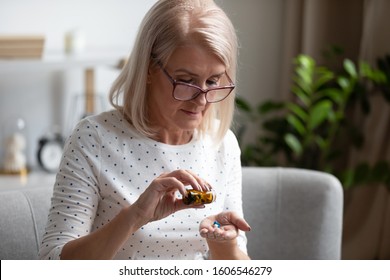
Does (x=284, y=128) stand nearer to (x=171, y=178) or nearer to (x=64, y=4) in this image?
(x=64, y=4)

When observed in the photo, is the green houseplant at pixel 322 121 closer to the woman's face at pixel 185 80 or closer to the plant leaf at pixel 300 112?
the plant leaf at pixel 300 112

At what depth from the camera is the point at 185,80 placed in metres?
0.91

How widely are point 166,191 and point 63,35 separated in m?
1.64

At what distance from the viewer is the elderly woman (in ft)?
2.84

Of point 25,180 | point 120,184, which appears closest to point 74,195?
Result: point 120,184

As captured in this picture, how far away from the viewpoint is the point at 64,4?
2.34 metres

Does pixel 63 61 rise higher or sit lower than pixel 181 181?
lower

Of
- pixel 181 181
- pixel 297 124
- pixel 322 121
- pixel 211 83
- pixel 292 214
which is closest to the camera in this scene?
pixel 181 181

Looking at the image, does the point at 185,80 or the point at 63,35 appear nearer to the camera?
the point at 185,80

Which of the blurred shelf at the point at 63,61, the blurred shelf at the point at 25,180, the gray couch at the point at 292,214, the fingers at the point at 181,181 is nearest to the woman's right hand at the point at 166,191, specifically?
the fingers at the point at 181,181

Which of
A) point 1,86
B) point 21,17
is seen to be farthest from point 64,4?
point 1,86

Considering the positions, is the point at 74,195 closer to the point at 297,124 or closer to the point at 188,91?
the point at 188,91

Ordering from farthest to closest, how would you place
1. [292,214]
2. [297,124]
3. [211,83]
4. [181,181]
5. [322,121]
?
[322,121]
[297,124]
[292,214]
[211,83]
[181,181]
